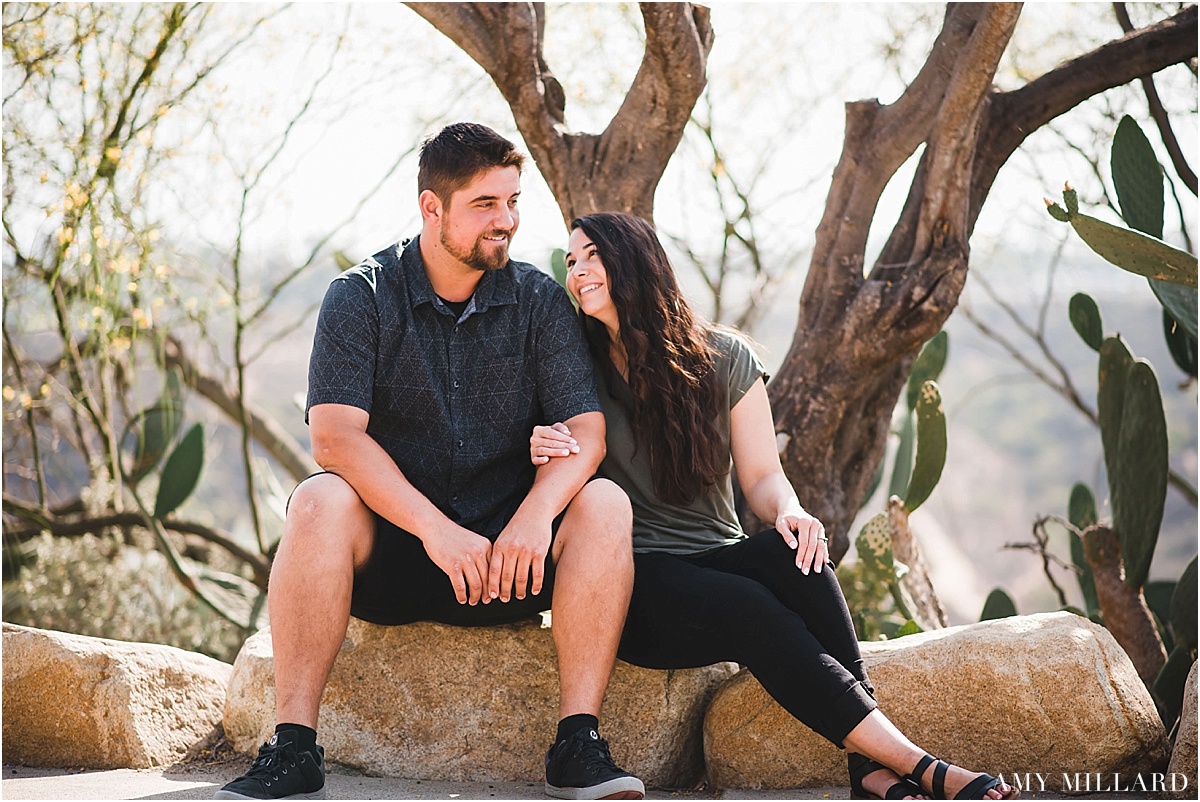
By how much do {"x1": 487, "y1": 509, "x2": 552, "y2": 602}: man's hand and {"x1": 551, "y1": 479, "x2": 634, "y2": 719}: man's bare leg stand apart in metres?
0.06

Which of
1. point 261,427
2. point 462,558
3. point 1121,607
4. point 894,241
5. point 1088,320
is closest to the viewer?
Result: point 462,558

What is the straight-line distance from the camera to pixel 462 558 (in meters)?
2.18

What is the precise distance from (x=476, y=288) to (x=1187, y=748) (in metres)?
1.88

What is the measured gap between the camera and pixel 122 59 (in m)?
4.27

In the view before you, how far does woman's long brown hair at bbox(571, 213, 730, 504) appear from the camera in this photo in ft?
8.18

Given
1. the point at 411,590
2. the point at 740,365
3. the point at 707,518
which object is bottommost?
the point at 411,590

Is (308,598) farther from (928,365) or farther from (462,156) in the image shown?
(928,365)

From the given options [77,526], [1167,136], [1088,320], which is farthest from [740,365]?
[77,526]

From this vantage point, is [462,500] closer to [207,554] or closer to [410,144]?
[410,144]

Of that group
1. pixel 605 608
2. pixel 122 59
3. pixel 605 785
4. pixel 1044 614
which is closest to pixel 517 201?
pixel 605 608

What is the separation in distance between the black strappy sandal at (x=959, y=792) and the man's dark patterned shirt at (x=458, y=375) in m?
1.00

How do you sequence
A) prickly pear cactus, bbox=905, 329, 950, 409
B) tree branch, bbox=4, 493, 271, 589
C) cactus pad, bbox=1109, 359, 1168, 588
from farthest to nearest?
tree branch, bbox=4, 493, 271, 589
prickly pear cactus, bbox=905, 329, 950, 409
cactus pad, bbox=1109, 359, 1168, 588

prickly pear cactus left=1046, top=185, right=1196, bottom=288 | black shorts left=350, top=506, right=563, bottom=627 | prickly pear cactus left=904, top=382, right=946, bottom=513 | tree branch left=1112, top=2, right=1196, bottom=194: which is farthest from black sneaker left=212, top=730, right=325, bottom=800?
tree branch left=1112, top=2, right=1196, bottom=194

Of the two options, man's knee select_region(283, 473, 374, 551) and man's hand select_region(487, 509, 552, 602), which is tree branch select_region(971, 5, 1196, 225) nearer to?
man's hand select_region(487, 509, 552, 602)
